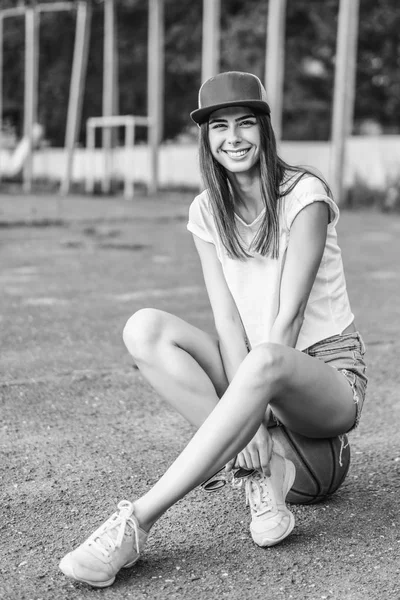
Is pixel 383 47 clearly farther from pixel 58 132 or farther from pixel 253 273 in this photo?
pixel 253 273

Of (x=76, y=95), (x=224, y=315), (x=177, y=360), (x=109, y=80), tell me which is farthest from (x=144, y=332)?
(x=109, y=80)

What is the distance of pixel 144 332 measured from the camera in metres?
3.08

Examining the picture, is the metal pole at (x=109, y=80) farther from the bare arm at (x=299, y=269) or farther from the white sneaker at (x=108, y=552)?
the white sneaker at (x=108, y=552)

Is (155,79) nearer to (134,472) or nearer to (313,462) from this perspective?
(134,472)

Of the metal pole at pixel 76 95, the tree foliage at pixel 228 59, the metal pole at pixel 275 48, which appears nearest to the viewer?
the metal pole at pixel 275 48

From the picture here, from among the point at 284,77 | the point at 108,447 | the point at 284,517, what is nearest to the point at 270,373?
the point at 284,517

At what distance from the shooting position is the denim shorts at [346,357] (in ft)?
10.0

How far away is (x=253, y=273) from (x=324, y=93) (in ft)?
102

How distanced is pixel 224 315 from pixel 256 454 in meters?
0.53

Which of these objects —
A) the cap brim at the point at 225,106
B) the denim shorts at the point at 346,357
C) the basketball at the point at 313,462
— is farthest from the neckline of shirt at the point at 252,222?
the basketball at the point at 313,462

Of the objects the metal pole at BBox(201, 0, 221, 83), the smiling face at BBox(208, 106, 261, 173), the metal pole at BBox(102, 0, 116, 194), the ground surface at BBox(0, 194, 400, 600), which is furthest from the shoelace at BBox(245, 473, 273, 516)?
the metal pole at BBox(102, 0, 116, 194)

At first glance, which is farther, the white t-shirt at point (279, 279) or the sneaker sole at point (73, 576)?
the white t-shirt at point (279, 279)

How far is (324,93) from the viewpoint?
33281 mm

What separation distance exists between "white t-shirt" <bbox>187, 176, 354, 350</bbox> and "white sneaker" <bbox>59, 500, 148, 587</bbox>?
771mm
